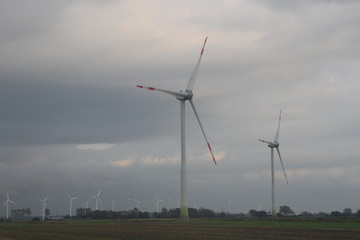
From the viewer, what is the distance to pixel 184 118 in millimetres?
119188

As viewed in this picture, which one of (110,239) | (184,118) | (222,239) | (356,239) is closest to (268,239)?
(222,239)

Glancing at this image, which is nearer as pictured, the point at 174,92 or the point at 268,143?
the point at 174,92

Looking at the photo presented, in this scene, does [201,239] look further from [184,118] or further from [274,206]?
[274,206]

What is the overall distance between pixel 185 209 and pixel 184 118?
20.7m

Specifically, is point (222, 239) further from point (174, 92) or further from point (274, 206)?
point (274, 206)

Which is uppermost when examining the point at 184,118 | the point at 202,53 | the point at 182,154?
the point at 202,53

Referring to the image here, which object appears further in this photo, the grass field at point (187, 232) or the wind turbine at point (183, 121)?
the wind turbine at point (183, 121)

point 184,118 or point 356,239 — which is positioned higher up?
point 184,118

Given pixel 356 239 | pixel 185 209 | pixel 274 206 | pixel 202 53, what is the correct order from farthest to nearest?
pixel 274 206 < pixel 202 53 < pixel 185 209 < pixel 356 239

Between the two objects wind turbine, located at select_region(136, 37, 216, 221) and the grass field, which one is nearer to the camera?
the grass field

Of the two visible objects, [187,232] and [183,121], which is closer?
[187,232]

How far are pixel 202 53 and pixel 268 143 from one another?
258 feet

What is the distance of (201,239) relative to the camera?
178 feet

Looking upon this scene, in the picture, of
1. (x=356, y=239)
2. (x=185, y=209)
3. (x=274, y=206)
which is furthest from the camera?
(x=274, y=206)
